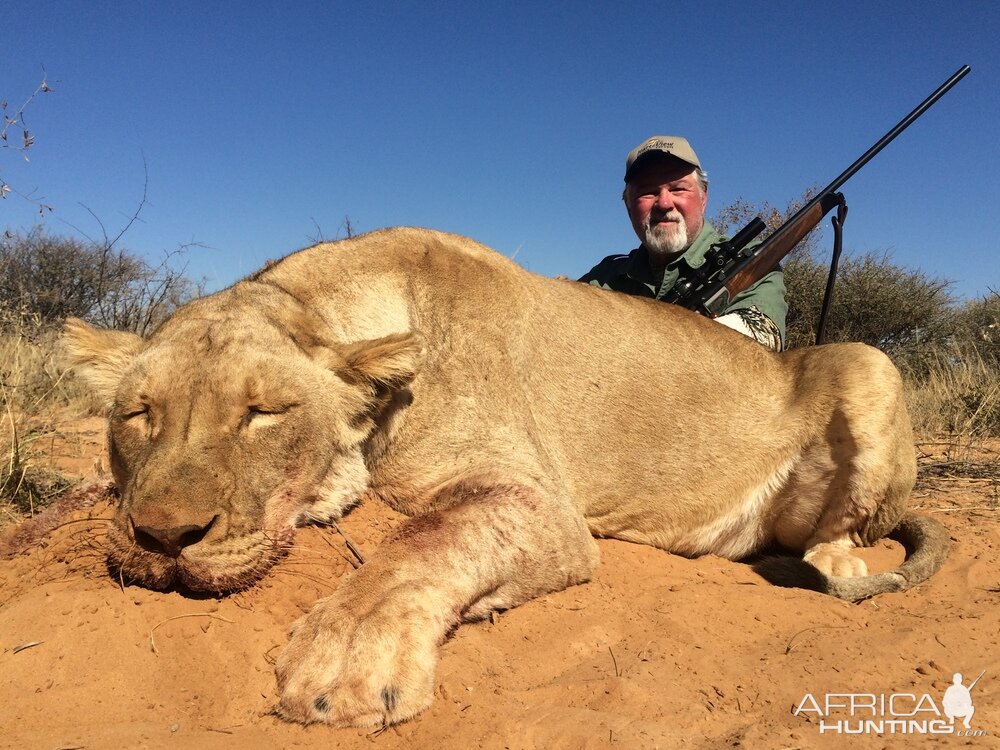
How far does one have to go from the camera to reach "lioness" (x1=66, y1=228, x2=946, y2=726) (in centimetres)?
246

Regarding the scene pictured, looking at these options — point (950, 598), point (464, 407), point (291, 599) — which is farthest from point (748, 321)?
point (291, 599)

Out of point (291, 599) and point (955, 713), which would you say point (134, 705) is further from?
point (955, 713)

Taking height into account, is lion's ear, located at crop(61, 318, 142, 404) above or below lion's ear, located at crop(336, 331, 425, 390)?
above

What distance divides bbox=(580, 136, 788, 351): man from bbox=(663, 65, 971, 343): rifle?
0.16 m

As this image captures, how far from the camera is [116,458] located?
2797 mm

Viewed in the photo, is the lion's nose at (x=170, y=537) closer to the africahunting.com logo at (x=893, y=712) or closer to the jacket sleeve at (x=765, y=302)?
the africahunting.com logo at (x=893, y=712)

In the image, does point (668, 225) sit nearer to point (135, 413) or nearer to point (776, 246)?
point (776, 246)

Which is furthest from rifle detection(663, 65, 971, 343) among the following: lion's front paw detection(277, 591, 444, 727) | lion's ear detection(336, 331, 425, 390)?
lion's front paw detection(277, 591, 444, 727)

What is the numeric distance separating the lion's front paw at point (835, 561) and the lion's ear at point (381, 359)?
2.50 metres

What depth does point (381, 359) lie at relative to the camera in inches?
118

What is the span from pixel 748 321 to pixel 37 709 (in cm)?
571

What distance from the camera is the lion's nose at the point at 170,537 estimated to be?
2314 millimetres

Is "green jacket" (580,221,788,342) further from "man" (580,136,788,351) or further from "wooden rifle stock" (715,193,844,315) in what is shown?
"wooden rifle stock" (715,193,844,315)

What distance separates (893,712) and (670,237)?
5.26 m
